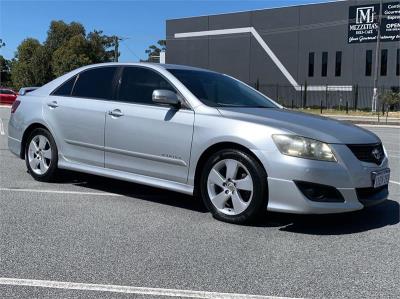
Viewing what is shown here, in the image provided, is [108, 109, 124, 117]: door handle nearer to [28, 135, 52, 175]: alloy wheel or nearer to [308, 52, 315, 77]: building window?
[28, 135, 52, 175]: alloy wheel

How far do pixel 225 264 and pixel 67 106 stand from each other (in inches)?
139

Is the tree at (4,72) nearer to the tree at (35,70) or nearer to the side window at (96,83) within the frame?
the tree at (35,70)

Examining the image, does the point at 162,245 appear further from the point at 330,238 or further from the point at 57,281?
the point at 330,238

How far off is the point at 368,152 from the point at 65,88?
3.93 metres

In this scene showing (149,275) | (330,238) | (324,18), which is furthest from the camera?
(324,18)

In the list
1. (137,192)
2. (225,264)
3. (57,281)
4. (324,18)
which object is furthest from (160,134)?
(324,18)

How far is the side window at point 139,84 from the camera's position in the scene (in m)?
6.08

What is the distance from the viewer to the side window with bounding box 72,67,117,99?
6.54m

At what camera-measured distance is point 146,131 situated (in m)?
5.87

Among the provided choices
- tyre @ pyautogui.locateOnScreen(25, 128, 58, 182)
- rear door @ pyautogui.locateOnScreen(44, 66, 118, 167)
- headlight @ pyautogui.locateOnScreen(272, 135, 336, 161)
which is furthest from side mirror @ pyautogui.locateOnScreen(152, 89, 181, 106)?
tyre @ pyautogui.locateOnScreen(25, 128, 58, 182)

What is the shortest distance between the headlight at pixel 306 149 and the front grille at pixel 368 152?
0.91 ft

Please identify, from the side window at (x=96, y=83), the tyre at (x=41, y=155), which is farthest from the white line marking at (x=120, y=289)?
the tyre at (x=41, y=155)

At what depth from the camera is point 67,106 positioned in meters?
6.76

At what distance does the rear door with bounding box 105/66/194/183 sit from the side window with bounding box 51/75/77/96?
35.9 inches
